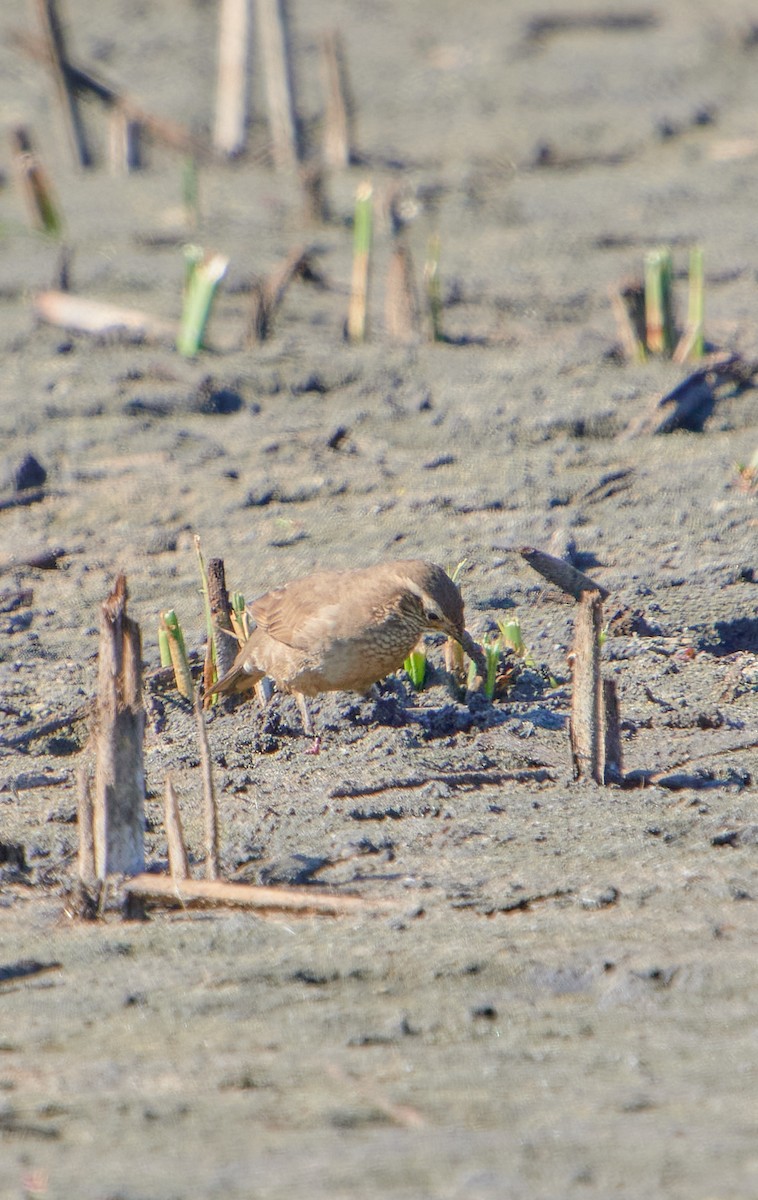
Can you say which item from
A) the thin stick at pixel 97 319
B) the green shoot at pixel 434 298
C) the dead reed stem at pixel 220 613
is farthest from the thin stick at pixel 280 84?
the dead reed stem at pixel 220 613

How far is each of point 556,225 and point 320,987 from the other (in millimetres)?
10148

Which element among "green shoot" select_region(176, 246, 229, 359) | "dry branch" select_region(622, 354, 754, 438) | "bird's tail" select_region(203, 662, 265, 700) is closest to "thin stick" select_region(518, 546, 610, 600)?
"bird's tail" select_region(203, 662, 265, 700)

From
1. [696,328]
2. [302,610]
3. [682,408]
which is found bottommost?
[302,610]

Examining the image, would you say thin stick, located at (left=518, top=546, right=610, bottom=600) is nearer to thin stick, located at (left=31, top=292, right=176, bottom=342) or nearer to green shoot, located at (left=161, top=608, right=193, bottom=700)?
green shoot, located at (left=161, top=608, right=193, bottom=700)

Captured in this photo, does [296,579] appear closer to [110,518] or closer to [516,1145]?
[110,518]

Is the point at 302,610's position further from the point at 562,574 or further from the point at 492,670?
the point at 562,574

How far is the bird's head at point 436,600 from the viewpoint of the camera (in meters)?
5.70

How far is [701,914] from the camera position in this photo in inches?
157

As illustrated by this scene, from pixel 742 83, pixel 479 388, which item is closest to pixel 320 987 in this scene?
pixel 479 388

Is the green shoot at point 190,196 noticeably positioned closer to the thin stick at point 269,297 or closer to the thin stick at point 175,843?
the thin stick at point 269,297

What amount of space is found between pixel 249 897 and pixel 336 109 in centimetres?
1133

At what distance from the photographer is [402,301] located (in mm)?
9969

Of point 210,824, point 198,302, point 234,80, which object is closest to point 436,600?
point 210,824

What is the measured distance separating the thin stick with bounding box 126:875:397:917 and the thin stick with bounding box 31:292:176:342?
6.32 m
